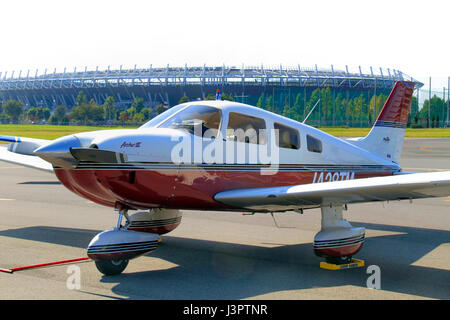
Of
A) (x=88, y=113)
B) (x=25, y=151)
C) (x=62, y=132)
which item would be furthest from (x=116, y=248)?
(x=88, y=113)

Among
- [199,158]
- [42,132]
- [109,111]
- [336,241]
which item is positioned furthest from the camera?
[109,111]

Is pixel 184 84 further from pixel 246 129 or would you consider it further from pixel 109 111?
pixel 246 129

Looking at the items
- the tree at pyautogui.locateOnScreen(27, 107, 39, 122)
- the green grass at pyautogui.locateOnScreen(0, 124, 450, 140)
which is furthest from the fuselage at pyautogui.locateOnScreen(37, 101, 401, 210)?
the tree at pyautogui.locateOnScreen(27, 107, 39, 122)

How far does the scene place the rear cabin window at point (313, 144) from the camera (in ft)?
28.3

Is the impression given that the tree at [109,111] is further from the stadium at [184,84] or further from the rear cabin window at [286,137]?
the rear cabin window at [286,137]

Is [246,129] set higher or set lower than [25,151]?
higher

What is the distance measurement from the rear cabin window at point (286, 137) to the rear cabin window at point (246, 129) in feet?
0.84

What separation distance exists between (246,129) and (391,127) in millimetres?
4284

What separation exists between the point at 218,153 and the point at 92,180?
178 centimetres

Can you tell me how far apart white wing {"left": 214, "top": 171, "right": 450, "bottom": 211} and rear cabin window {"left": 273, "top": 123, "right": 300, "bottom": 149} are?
999 millimetres

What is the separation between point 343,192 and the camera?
273 inches

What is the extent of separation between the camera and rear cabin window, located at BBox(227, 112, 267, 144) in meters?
7.72

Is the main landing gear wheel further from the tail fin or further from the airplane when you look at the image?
the tail fin

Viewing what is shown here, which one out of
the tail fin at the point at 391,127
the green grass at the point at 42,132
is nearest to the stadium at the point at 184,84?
the green grass at the point at 42,132
